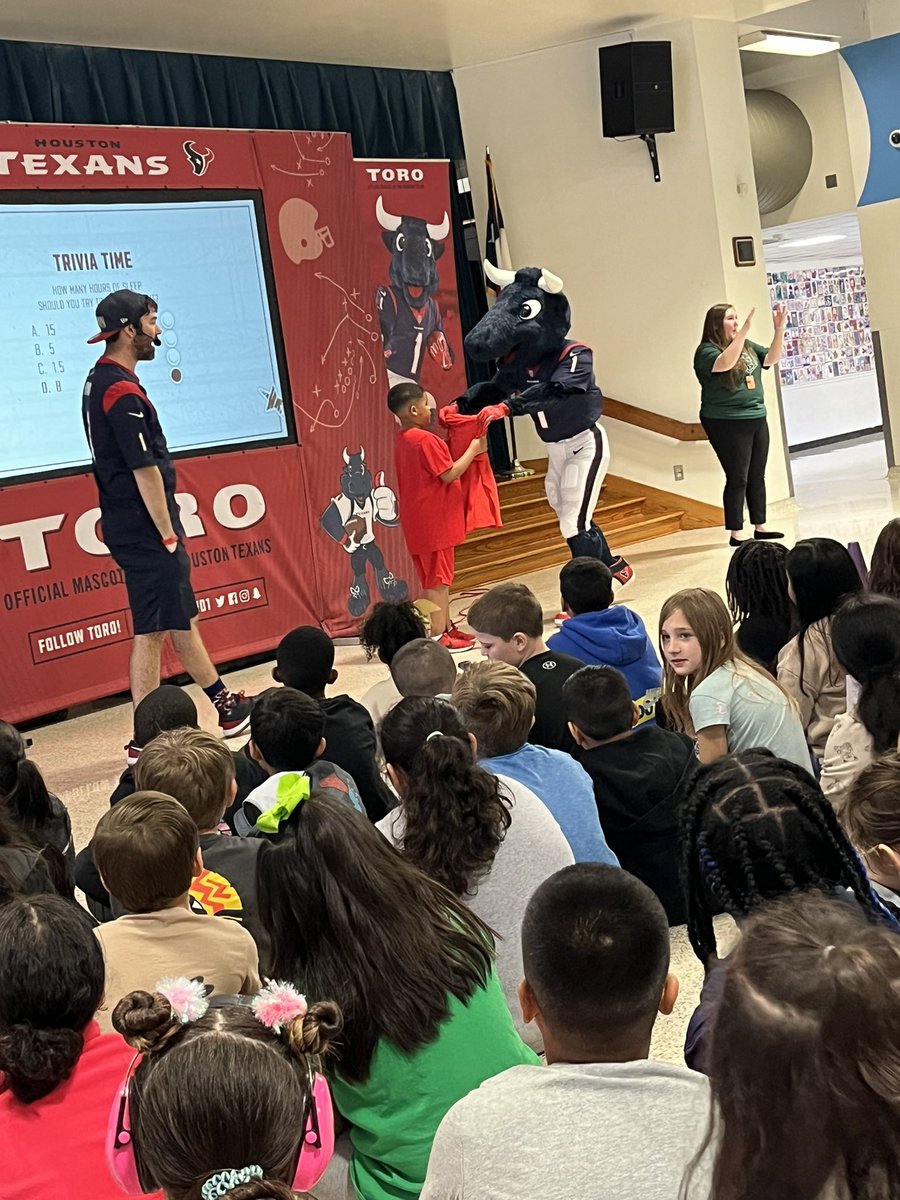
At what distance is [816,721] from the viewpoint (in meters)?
3.39

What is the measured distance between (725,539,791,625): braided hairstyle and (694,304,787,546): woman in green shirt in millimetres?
4423

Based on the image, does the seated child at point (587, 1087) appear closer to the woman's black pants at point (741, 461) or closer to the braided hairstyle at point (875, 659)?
the braided hairstyle at point (875, 659)

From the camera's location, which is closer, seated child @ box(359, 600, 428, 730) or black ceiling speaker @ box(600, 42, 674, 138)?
seated child @ box(359, 600, 428, 730)

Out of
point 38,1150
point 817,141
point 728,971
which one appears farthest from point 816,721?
point 817,141

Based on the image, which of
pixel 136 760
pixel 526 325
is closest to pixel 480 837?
pixel 136 760

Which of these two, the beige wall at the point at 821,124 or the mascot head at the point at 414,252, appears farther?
the beige wall at the point at 821,124

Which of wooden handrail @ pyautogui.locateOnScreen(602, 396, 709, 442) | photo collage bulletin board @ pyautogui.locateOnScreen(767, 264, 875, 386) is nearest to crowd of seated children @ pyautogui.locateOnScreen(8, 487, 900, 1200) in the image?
wooden handrail @ pyautogui.locateOnScreen(602, 396, 709, 442)

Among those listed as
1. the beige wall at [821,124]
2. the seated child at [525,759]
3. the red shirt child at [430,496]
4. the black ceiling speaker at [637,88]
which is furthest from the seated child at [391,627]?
the beige wall at [821,124]

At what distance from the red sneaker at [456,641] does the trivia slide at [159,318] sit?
1452mm

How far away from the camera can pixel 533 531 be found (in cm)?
930

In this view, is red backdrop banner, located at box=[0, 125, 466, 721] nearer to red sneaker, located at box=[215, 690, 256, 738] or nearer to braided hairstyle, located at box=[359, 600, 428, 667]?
red sneaker, located at box=[215, 690, 256, 738]

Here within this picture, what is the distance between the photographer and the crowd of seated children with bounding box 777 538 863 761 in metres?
3.32

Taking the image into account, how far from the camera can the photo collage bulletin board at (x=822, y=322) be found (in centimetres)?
1330

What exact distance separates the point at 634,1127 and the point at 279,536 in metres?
6.24
